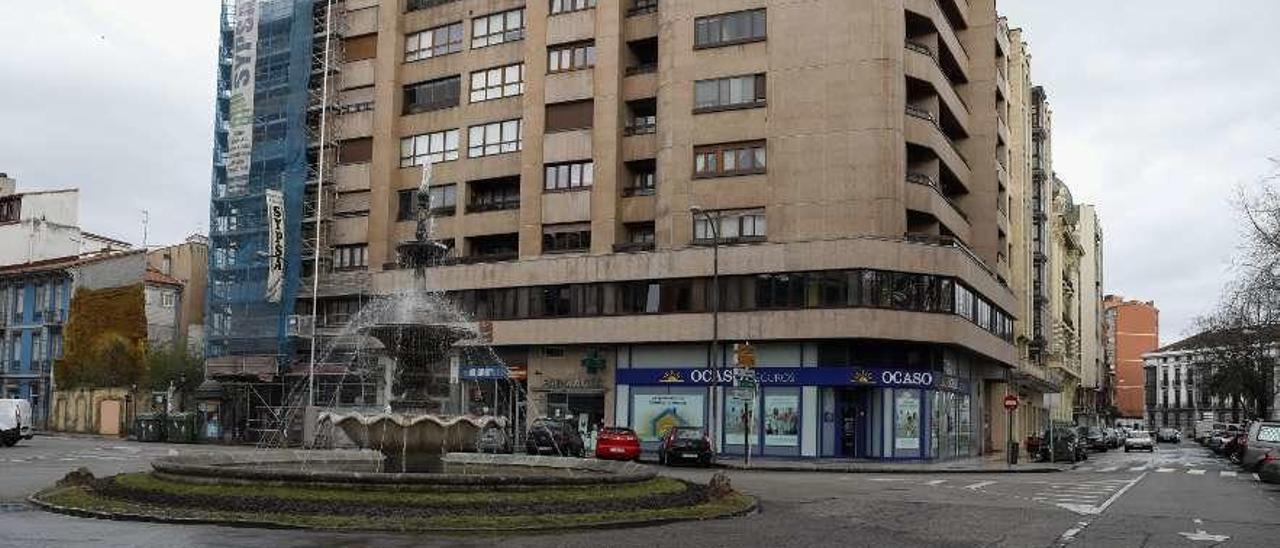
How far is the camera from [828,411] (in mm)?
45781

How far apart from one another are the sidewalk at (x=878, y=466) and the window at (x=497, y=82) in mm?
20783

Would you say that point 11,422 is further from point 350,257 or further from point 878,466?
point 878,466

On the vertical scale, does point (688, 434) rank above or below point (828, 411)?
below

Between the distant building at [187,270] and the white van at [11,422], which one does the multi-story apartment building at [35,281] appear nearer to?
the distant building at [187,270]

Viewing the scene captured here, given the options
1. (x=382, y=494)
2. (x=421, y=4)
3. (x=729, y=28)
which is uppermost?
(x=421, y=4)

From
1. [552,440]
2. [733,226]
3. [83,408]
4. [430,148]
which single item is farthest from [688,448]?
[83,408]

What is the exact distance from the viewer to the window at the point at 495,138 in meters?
55.3

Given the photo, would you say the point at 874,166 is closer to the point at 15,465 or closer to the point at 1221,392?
the point at 15,465

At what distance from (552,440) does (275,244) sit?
78.7ft

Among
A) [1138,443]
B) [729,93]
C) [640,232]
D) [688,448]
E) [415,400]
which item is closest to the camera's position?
[415,400]

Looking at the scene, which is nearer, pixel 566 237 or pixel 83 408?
pixel 566 237

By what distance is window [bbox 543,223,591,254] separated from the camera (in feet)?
173

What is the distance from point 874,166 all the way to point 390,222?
24512 mm

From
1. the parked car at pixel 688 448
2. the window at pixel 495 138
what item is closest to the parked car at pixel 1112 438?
the window at pixel 495 138
